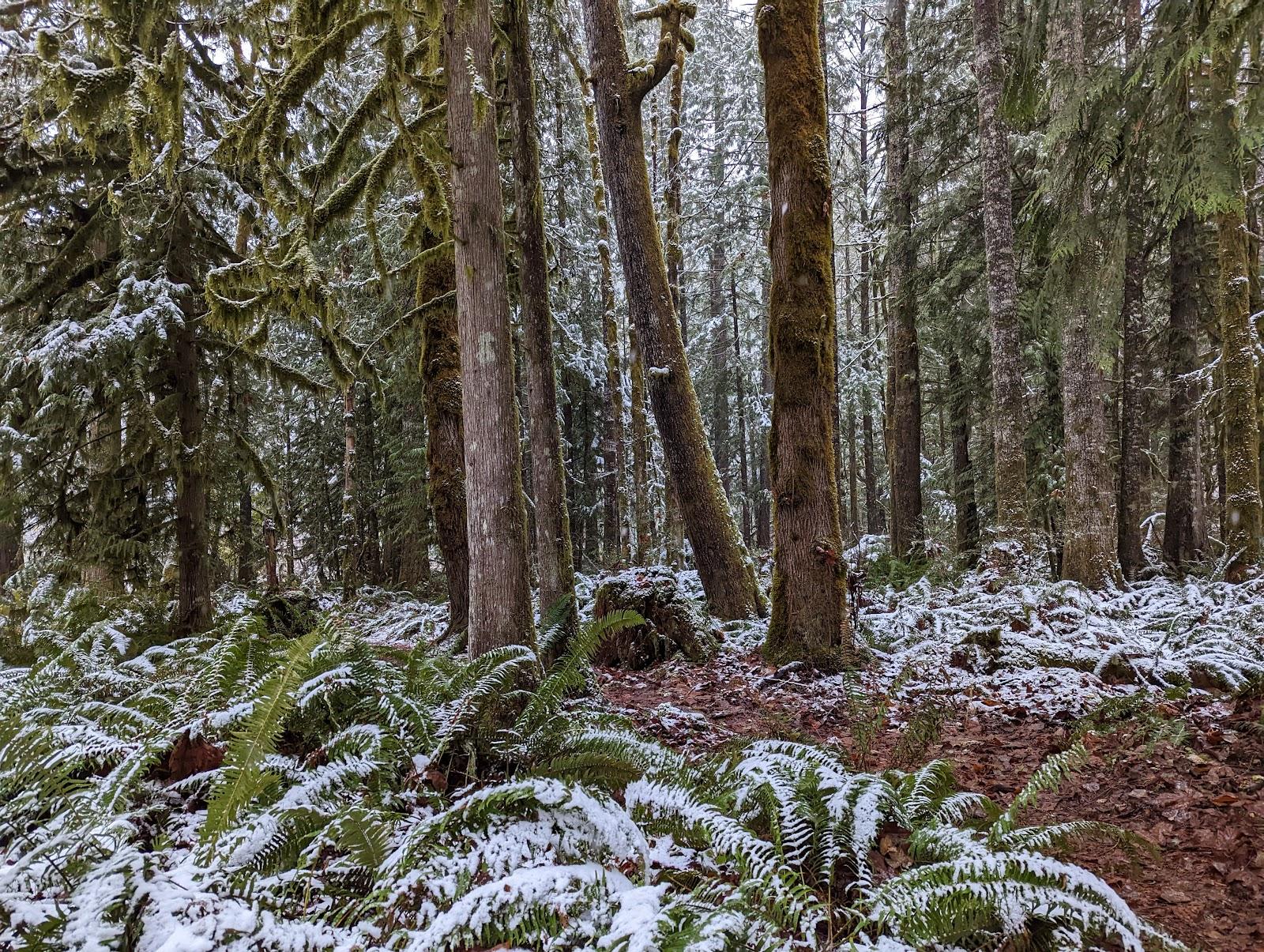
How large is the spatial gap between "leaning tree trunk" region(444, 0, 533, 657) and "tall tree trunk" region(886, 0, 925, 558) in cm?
938

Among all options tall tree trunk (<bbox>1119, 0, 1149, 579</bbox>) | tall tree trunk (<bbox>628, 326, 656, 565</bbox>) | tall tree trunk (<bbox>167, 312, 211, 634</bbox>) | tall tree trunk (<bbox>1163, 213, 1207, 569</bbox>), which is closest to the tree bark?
tall tree trunk (<bbox>167, 312, 211, 634</bbox>)

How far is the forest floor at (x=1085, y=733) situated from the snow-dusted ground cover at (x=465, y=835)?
0.49 m

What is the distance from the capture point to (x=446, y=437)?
704 cm

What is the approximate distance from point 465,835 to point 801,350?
468 centimetres

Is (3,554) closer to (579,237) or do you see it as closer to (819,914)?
(579,237)

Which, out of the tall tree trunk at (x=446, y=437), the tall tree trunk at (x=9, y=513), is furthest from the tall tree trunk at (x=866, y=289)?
the tall tree trunk at (x=9, y=513)

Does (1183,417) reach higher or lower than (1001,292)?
lower

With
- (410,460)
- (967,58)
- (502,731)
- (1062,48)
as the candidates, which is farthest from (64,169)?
(967,58)

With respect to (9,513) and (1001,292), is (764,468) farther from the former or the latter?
(9,513)

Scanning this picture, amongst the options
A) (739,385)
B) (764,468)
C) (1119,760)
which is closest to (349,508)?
(1119,760)

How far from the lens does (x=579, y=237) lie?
665 inches

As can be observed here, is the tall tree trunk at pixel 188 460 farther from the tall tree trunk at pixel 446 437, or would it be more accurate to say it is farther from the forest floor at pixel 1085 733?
the forest floor at pixel 1085 733

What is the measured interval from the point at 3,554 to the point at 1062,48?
17.2m

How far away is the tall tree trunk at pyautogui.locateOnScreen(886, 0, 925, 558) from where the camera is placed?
11875 mm
